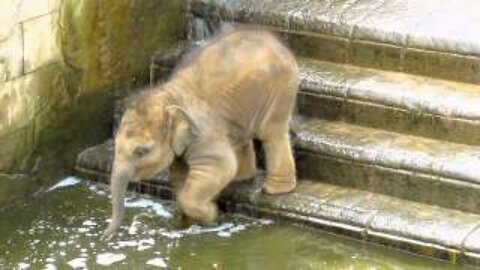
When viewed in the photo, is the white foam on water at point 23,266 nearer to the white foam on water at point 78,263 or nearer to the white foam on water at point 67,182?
the white foam on water at point 78,263

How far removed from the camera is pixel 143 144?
252 inches

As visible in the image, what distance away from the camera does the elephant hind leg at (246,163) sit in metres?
7.05

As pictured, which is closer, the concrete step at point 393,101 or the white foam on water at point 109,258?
the white foam on water at point 109,258

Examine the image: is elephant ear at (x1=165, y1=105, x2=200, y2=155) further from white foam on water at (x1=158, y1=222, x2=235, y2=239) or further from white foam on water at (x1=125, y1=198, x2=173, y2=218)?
white foam on water at (x1=125, y1=198, x2=173, y2=218)

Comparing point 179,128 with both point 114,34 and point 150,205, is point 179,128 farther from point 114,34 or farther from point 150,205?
point 114,34

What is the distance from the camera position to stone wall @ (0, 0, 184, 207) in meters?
7.04

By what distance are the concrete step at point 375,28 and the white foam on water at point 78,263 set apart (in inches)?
93.5

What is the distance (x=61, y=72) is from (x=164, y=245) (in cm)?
148

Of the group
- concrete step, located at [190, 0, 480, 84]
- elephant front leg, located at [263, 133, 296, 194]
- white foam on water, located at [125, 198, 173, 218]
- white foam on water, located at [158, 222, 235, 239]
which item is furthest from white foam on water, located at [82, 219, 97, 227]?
concrete step, located at [190, 0, 480, 84]

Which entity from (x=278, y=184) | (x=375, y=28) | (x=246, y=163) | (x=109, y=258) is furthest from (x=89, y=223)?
(x=375, y=28)

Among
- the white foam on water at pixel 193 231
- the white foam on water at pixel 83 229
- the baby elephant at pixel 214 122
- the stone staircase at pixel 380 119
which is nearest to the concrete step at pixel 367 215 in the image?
the stone staircase at pixel 380 119

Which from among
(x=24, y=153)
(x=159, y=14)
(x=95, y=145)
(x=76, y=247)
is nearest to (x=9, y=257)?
(x=76, y=247)

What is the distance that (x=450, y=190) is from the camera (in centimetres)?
673

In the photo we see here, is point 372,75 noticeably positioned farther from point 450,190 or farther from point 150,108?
point 150,108
